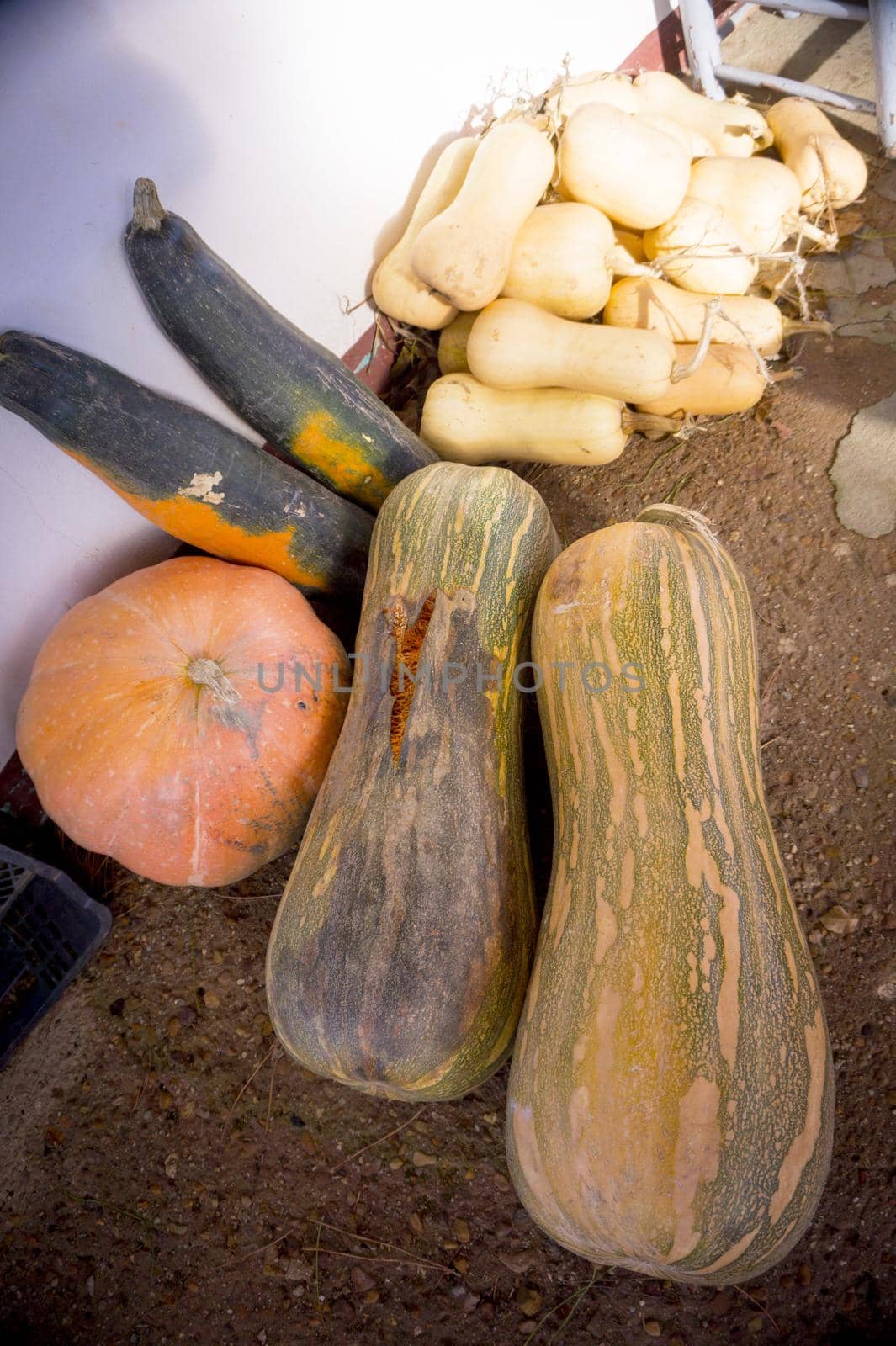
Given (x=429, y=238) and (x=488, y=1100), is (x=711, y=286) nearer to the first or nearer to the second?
Answer: (x=429, y=238)

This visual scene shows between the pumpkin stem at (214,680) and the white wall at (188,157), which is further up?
the white wall at (188,157)

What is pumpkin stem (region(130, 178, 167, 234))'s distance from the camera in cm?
183

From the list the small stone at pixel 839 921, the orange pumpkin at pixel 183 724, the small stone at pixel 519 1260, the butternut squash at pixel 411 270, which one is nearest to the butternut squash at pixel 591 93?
the butternut squash at pixel 411 270

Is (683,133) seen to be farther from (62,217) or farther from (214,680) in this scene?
(214,680)

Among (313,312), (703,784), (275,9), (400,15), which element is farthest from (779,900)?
(400,15)

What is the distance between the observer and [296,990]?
1.51 metres

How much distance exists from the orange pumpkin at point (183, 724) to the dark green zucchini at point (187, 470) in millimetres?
171

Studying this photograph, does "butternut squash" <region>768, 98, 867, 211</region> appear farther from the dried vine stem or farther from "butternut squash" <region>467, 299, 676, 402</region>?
"butternut squash" <region>467, 299, 676, 402</region>

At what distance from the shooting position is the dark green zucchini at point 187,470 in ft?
5.90

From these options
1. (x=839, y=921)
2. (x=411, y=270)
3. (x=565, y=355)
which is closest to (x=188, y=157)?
(x=411, y=270)

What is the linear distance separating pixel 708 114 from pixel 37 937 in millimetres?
3341

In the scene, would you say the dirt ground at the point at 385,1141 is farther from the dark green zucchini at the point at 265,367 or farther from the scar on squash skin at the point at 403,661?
the dark green zucchini at the point at 265,367

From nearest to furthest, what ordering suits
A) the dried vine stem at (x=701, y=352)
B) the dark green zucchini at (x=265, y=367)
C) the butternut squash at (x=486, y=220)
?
the dark green zucchini at (x=265, y=367) < the dried vine stem at (x=701, y=352) < the butternut squash at (x=486, y=220)

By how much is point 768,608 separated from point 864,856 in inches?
27.2
